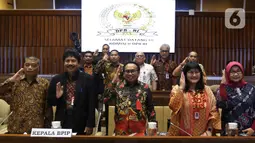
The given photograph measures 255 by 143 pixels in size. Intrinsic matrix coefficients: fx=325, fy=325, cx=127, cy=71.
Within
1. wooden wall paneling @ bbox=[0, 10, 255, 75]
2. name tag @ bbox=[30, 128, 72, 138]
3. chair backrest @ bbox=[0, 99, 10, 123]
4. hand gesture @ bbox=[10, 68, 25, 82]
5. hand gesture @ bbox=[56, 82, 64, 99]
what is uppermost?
wooden wall paneling @ bbox=[0, 10, 255, 75]

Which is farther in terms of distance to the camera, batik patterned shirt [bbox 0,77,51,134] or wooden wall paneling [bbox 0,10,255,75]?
wooden wall paneling [bbox 0,10,255,75]

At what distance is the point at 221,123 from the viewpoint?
2.67m

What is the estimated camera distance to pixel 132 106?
2686 mm

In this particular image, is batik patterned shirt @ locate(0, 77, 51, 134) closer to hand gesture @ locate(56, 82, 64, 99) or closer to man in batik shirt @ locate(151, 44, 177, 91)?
hand gesture @ locate(56, 82, 64, 99)

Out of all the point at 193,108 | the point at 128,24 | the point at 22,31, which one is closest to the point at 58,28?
the point at 22,31

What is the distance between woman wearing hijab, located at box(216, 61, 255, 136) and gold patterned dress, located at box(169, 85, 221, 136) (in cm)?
12

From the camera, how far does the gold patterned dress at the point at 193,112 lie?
2523 millimetres

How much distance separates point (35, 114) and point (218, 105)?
154 cm

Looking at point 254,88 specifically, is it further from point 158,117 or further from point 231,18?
point 231,18

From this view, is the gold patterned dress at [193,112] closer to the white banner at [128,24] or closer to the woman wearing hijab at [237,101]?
the woman wearing hijab at [237,101]

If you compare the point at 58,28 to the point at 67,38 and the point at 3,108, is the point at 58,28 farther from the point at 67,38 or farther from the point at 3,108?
the point at 3,108

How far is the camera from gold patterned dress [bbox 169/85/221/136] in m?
2.52

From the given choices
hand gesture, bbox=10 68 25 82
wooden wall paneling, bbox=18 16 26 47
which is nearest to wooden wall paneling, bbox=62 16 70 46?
wooden wall paneling, bbox=18 16 26 47
